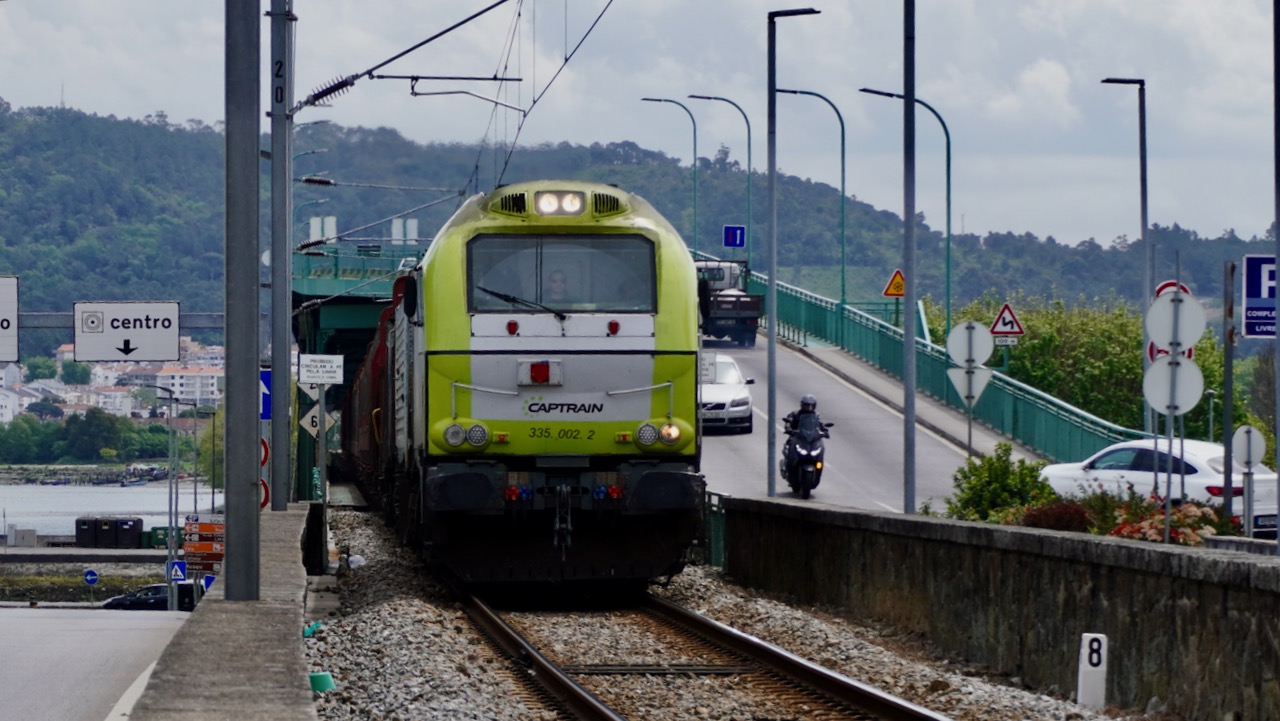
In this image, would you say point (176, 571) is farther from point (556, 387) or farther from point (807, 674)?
point (807, 674)

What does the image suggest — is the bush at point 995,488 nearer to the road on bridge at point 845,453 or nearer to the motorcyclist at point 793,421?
the road on bridge at point 845,453

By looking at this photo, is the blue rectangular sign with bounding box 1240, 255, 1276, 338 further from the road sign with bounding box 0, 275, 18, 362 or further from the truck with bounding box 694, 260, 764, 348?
the truck with bounding box 694, 260, 764, 348

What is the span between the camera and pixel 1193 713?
10203 millimetres

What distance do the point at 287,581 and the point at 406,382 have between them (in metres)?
4.68

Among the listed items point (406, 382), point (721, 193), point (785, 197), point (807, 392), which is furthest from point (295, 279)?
point (785, 197)

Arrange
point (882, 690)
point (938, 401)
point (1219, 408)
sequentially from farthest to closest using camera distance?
point (1219, 408)
point (938, 401)
point (882, 690)

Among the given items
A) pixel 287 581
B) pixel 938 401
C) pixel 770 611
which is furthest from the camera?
pixel 938 401

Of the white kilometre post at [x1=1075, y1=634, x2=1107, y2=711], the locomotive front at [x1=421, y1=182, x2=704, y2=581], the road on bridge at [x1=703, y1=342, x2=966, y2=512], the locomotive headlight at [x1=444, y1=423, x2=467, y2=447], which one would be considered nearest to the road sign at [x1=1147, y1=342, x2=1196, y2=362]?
the road on bridge at [x1=703, y1=342, x2=966, y2=512]

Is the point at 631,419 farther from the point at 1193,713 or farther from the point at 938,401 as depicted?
the point at 938,401

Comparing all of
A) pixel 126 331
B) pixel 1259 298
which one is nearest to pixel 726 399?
pixel 126 331

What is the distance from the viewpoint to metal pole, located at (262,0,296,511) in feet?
80.6

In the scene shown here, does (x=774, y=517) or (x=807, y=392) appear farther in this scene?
(x=807, y=392)

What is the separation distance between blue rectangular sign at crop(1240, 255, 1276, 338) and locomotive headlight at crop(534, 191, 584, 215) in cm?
627

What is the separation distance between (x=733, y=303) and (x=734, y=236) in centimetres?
525
